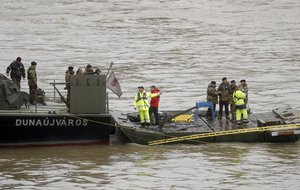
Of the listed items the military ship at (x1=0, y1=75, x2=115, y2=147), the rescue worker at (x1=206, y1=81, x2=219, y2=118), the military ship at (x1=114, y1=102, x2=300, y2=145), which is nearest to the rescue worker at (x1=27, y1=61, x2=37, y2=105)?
the military ship at (x1=0, y1=75, x2=115, y2=147)

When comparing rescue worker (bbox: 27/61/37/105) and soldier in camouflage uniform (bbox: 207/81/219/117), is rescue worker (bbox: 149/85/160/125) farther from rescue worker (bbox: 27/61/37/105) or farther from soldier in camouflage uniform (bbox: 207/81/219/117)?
rescue worker (bbox: 27/61/37/105)

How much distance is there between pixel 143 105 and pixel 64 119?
2.26 meters

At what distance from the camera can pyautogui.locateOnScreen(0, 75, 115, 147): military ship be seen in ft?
67.1

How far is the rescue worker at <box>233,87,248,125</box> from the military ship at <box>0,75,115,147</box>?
3510mm

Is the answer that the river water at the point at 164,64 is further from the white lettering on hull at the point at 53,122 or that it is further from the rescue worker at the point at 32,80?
the rescue worker at the point at 32,80

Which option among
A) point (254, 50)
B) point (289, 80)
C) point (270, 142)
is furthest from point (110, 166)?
point (254, 50)

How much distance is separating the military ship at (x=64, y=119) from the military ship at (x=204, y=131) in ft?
2.89

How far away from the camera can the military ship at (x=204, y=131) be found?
21.2m

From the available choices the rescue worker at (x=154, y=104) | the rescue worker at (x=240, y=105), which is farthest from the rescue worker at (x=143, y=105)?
the rescue worker at (x=240, y=105)

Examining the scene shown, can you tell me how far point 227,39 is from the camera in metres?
50.1

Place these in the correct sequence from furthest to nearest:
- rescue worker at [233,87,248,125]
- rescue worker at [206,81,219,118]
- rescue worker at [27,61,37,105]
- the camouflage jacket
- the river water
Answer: the camouflage jacket
rescue worker at [206,81,219,118]
rescue worker at [27,61,37,105]
rescue worker at [233,87,248,125]
the river water

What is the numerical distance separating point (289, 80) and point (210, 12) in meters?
28.4

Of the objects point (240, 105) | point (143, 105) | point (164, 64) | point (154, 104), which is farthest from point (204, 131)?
point (164, 64)

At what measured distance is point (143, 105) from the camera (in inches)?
850
